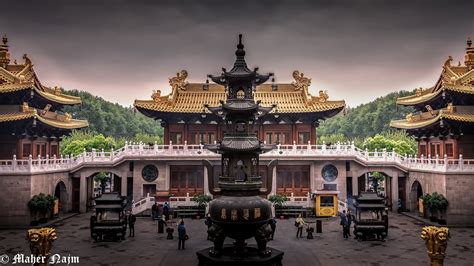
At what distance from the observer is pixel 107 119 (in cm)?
8894

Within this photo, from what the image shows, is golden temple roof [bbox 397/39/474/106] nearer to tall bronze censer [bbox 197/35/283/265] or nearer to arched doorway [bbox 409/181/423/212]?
arched doorway [bbox 409/181/423/212]

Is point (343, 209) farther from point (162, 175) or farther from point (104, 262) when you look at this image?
point (104, 262)

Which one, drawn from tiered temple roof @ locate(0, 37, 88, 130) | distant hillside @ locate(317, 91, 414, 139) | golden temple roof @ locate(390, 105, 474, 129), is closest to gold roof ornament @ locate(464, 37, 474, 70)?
golden temple roof @ locate(390, 105, 474, 129)

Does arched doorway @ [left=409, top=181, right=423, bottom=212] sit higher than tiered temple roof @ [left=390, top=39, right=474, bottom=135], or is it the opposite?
tiered temple roof @ [left=390, top=39, right=474, bottom=135]

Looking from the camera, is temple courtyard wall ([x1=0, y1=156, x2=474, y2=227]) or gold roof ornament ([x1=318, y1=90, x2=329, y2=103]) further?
gold roof ornament ([x1=318, y1=90, x2=329, y2=103])

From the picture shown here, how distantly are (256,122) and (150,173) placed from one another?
1111 cm

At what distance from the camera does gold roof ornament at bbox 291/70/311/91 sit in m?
39.2

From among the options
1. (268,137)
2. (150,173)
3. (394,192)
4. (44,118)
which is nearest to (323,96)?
(268,137)

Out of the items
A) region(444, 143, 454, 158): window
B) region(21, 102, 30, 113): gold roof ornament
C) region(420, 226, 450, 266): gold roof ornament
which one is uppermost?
region(21, 102, 30, 113): gold roof ornament

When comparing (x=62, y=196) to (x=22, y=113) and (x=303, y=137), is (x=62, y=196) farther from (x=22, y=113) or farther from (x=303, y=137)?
(x=303, y=137)

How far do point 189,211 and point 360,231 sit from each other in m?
14.0

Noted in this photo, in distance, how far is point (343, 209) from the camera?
1213 inches

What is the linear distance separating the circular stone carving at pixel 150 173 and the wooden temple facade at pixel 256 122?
1.49 meters

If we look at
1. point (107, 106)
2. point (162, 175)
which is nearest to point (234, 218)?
point (162, 175)
